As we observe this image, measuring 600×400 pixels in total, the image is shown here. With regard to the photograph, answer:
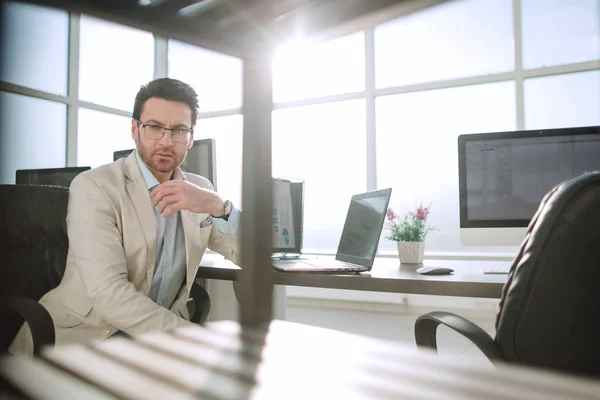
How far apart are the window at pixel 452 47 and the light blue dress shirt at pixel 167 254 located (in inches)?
128

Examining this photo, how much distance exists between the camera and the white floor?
10.4 feet

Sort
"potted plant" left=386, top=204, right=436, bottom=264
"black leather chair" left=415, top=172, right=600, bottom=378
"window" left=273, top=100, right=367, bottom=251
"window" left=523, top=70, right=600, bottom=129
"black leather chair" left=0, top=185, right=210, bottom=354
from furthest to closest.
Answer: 1. "window" left=273, top=100, right=367, bottom=251
2. "window" left=523, top=70, right=600, bottom=129
3. "potted plant" left=386, top=204, right=436, bottom=264
4. "black leather chair" left=0, top=185, right=210, bottom=354
5. "black leather chair" left=415, top=172, right=600, bottom=378

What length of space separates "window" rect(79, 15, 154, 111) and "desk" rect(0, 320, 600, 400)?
16.1ft

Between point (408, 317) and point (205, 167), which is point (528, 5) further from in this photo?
point (205, 167)

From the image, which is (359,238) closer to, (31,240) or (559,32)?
(31,240)

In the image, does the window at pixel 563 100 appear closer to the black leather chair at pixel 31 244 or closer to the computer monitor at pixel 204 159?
the computer monitor at pixel 204 159

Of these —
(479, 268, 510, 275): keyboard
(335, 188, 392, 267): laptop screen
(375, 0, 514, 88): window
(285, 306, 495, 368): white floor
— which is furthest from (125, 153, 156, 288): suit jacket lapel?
(375, 0, 514, 88): window

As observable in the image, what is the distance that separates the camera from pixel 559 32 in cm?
399

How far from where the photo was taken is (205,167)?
92.5 inches

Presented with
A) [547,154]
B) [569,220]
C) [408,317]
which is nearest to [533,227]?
[569,220]

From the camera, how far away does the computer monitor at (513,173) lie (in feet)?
6.07

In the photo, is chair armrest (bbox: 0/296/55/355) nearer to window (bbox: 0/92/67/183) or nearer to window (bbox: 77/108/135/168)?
window (bbox: 0/92/67/183)

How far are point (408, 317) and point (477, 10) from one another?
2.86m

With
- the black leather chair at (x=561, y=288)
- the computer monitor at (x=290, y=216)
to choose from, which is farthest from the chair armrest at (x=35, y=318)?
the computer monitor at (x=290, y=216)
